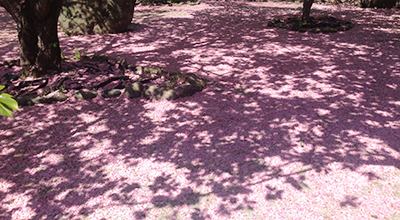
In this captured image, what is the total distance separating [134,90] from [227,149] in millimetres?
3349

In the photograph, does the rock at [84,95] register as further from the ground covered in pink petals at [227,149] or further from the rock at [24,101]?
the rock at [24,101]

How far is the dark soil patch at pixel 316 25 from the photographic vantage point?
1337cm

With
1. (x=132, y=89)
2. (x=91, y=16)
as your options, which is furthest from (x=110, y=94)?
(x=91, y=16)

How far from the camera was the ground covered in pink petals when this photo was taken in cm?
420

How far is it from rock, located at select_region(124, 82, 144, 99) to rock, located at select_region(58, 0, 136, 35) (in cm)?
737

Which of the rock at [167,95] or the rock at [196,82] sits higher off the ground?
the rock at [196,82]

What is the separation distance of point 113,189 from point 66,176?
3.25 ft

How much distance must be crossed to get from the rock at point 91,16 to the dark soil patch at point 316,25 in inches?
324

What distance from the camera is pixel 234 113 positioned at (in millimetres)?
6586

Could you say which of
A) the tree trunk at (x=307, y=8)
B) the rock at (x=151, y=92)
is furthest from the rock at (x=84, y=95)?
the tree trunk at (x=307, y=8)

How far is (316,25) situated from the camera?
1398cm

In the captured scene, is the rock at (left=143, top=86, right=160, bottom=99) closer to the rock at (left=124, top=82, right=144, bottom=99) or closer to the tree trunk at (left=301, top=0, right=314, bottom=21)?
the rock at (left=124, top=82, right=144, bottom=99)

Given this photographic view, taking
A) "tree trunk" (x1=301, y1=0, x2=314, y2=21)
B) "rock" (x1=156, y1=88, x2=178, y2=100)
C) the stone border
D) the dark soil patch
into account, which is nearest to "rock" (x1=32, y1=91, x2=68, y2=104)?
the stone border

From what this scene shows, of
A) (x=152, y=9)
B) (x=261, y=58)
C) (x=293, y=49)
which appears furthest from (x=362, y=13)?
(x=152, y=9)
